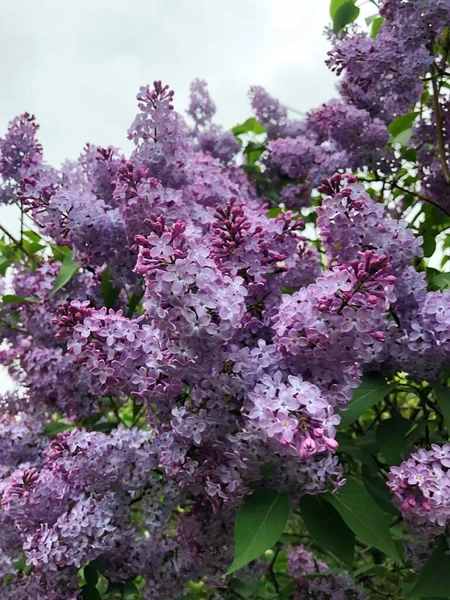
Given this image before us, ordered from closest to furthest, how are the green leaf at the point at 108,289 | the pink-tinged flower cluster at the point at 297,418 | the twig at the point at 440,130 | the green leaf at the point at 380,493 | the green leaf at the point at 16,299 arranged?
the pink-tinged flower cluster at the point at 297,418, the green leaf at the point at 380,493, the green leaf at the point at 108,289, the twig at the point at 440,130, the green leaf at the point at 16,299

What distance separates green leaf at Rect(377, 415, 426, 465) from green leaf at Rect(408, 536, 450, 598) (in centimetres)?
27

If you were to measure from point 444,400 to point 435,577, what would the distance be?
0.47 meters

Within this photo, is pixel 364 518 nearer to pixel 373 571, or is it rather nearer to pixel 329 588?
pixel 329 588

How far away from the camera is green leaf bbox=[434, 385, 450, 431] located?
5.70 ft

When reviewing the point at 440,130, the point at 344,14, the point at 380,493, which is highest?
the point at 344,14

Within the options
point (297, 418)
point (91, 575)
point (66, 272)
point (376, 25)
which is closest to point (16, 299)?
point (66, 272)

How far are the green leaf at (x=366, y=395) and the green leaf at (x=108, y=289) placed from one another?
46.7 inches

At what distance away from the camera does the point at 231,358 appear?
5.49ft

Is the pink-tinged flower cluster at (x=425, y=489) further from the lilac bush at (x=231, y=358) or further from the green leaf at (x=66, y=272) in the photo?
the green leaf at (x=66, y=272)

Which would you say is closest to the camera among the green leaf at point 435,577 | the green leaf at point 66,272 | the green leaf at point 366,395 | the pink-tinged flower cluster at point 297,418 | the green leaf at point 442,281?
the pink-tinged flower cluster at point 297,418

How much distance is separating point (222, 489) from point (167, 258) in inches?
25.8

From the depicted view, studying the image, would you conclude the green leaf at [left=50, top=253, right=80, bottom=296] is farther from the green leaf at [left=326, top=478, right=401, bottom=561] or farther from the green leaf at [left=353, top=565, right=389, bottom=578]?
the green leaf at [left=353, top=565, right=389, bottom=578]

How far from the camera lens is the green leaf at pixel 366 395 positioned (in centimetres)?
187

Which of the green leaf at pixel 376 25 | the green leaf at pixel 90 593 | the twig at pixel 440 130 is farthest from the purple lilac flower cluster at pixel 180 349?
the green leaf at pixel 376 25
